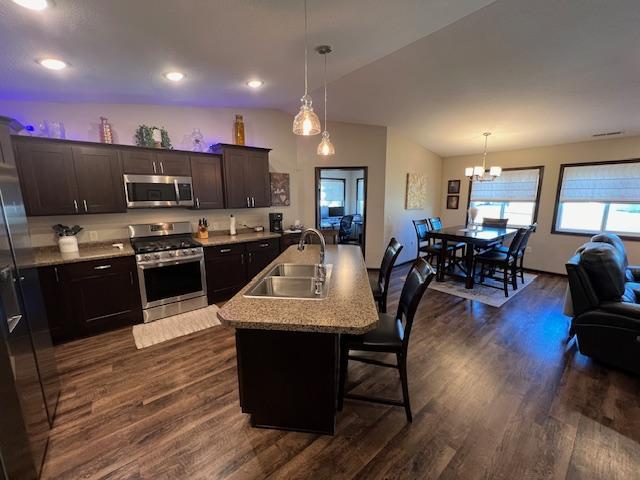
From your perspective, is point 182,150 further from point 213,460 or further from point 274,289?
point 213,460

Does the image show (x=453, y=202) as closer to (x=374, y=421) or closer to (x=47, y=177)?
(x=374, y=421)

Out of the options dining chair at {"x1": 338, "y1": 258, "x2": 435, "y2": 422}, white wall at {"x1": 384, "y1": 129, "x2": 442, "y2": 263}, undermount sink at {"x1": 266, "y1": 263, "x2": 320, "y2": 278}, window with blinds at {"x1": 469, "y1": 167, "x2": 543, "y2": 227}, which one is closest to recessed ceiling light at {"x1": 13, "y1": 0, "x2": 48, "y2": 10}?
undermount sink at {"x1": 266, "y1": 263, "x2": 320, "y2": 278}

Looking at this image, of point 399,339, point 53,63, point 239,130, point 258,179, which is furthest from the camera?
point 258,179

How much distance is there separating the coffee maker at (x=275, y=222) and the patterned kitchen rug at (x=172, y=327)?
159 centimetres

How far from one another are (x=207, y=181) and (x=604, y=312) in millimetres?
4382

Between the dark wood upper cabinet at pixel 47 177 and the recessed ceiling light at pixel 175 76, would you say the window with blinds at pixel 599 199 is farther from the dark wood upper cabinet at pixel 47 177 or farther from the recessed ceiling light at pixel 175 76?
the dark wood upper cabinet at pixel 47 177

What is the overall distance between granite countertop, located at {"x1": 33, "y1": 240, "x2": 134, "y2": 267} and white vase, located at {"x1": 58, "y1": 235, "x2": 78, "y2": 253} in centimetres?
5

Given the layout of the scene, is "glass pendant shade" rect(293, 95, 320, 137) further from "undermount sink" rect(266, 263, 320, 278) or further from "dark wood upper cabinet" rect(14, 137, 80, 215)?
"dark wood upper cabinet" rect(14, 137, 80, 215)

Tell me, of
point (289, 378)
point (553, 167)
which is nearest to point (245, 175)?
point (289, 378)

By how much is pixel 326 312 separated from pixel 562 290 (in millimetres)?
4715

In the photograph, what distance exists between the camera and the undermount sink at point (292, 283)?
1.73 m

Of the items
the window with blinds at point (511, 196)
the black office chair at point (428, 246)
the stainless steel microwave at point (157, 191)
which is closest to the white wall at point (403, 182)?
the black office chair at point (428, 246)

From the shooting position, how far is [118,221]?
10.6 ft

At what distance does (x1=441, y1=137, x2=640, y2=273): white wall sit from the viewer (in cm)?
424
